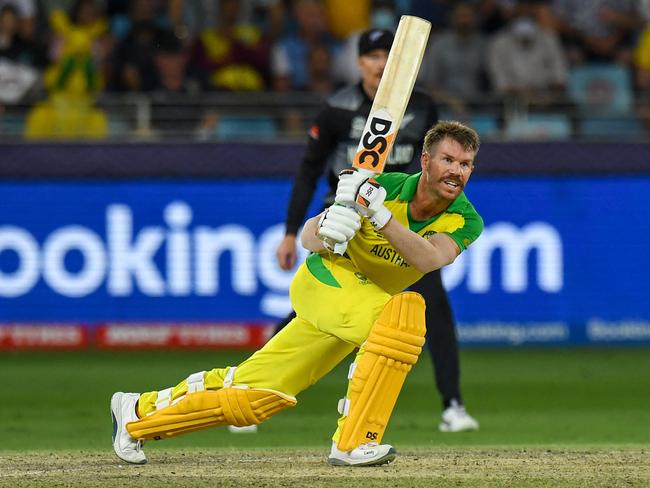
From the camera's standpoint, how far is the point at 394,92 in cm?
591

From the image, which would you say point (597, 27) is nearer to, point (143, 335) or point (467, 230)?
point (143, 335)

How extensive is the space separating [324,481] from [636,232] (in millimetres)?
6529

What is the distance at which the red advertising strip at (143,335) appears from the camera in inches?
448

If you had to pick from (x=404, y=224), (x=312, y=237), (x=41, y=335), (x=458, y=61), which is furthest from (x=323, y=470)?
(x=458, y=61)

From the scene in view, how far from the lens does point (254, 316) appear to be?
11.4 metres

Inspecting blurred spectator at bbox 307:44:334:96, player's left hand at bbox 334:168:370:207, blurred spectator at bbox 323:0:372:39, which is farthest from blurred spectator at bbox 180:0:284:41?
player's left hand at bbox 334:168:370:207

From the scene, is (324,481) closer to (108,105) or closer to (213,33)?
(108,105)

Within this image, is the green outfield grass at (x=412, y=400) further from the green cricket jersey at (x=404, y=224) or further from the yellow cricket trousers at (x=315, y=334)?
the green cricket jersey at (x=404, y=224)

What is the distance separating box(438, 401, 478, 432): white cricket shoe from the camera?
8055mm

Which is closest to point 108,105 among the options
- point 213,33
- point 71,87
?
point 71,87

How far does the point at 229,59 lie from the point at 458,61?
82.8 inches

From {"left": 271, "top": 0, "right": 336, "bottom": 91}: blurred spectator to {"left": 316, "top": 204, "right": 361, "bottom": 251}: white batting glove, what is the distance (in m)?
7.46

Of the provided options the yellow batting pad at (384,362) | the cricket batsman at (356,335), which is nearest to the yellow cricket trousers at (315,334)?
the cricket batsman at (356,335)

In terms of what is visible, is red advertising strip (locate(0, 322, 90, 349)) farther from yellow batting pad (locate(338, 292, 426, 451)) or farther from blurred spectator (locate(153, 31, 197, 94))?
yellow batting pad (locate(338, 292, 426, 451))
